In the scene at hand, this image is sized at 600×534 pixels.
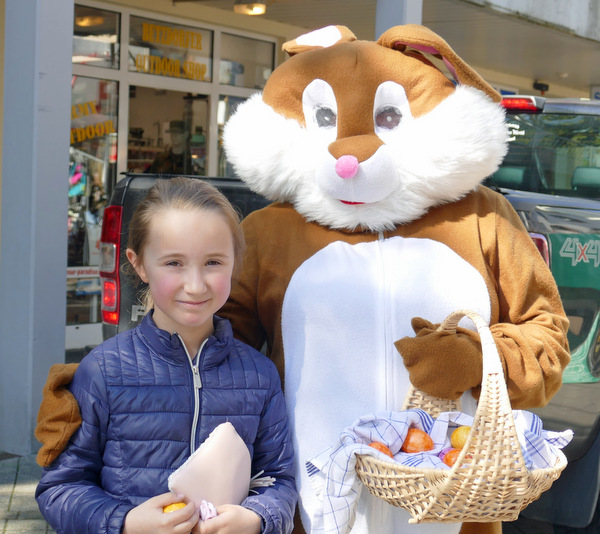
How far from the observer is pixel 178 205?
75.4 inches

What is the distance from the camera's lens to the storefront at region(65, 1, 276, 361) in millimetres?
7828

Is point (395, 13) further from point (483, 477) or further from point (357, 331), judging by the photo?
point (483, 477)

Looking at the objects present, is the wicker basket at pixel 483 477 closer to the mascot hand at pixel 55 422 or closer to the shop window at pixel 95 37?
the mascot hand at pixel 55 422

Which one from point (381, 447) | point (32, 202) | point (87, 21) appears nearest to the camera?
point (381, 447)

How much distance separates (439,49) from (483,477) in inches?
43.6

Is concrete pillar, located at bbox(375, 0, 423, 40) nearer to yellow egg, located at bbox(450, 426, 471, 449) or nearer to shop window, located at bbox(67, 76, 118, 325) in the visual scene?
shop window, located at bbox(67, 76, 118, 325)

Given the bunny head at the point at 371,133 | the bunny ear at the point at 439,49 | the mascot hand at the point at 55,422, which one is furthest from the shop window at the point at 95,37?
the mascot hand at the point at 55,422

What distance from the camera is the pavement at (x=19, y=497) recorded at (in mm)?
3920

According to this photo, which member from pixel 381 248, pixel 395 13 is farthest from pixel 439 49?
pixel 395 13

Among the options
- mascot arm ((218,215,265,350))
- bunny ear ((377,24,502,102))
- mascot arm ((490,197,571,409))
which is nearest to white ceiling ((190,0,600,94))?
bunny ear ((377,24,502,102))

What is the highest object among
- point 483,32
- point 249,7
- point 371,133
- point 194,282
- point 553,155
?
point 483,32

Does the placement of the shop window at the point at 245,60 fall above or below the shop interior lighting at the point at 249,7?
below

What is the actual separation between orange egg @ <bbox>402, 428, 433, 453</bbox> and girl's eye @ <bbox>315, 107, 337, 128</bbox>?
84cm

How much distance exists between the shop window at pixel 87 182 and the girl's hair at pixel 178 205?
607 cm
